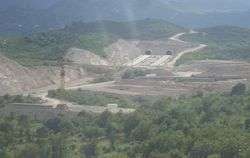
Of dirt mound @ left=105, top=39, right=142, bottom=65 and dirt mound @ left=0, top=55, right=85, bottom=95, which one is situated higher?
dirt mound @ left=0, top=55, right=85, bottom=95

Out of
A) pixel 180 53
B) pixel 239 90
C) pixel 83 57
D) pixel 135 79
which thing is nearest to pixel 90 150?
pixel 239 90

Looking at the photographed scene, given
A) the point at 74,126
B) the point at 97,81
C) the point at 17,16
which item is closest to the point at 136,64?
the point at 97,81

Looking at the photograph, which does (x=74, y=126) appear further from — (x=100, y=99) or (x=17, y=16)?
(x=17, y=16)

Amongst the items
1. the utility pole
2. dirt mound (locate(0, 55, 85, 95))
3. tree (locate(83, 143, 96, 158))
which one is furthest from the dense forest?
the utility pole

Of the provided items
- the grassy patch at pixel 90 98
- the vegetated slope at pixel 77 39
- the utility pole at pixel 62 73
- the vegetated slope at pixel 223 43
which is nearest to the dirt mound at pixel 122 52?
the vegetated slope at pixel 77 39

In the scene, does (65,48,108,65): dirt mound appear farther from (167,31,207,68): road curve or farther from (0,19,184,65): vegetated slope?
(167,31,207,68): road curve
